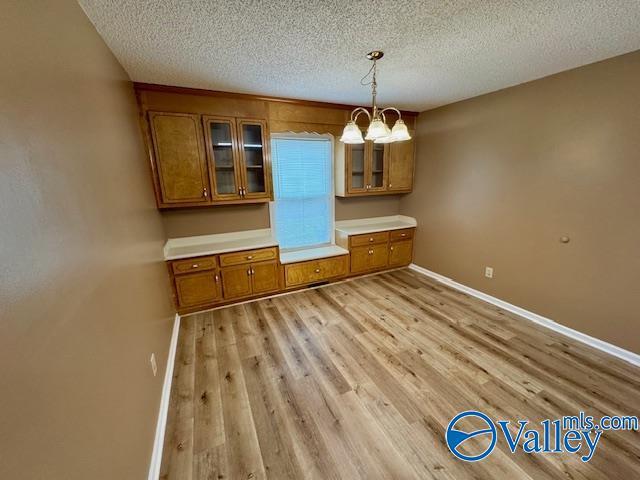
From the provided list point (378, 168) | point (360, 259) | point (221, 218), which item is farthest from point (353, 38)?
point (360, 259)

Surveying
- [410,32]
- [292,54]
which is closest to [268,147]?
[292,54]

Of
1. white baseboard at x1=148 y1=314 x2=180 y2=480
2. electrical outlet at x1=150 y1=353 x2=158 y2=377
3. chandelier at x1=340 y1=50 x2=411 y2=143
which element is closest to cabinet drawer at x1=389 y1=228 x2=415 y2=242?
chandelier at x1=340 y1=50 x2=411 y2=143

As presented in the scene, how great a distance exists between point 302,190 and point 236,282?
61.7 inches

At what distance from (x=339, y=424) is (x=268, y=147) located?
9.44 feet

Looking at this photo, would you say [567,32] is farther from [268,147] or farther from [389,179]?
[268,147]

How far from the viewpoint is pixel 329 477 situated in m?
1.42

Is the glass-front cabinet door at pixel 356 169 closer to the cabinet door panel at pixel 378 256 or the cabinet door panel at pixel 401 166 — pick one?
the cabinet door panel at pixel 401 166

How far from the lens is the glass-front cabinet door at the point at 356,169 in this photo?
373cm

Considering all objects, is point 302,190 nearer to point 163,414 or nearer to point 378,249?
point 378,249

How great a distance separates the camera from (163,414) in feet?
5.79

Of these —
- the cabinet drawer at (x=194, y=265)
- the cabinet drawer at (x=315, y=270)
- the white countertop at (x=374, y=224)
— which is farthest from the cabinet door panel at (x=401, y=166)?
the cabinet drawer at (x=194, y=265)

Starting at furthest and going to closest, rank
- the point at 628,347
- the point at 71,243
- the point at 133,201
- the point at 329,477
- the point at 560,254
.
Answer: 1. the point at 560,254
2. the point at 628,347
3. the point at 133,201
4. the point at 329,477
5. the point at 71,243

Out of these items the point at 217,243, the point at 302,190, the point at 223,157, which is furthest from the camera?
the point at 302,190

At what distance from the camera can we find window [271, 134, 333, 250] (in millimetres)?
3604
